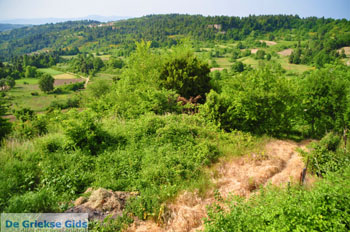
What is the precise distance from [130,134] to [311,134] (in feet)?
41.5

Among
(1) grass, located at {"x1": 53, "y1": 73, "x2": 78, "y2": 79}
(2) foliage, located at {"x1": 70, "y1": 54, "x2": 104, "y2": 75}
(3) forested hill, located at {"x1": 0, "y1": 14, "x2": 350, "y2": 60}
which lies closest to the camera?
(1) grass, located at {"x1": 53, "y1": 73, "x2": 78, "y2": 79}

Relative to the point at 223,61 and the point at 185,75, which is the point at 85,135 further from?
the point at 223,61

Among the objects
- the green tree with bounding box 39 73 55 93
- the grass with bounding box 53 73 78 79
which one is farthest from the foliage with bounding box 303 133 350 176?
the grass with bounding box 53 73 78 79

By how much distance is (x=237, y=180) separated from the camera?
621 cm

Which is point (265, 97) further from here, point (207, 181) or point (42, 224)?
point (42, 224)

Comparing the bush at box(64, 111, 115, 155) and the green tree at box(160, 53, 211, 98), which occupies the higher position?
the green tree at box(160, 53, 211, 98)

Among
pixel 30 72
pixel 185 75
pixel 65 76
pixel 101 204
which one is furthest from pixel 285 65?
pixel 30 72

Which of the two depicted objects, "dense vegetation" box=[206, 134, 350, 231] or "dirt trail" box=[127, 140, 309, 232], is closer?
"dense vegetation" box=[206, 134, 350, 231]

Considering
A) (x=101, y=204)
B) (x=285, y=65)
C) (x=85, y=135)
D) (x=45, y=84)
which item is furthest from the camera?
(x=285, y=65)

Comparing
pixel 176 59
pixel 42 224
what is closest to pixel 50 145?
pixel 42 224

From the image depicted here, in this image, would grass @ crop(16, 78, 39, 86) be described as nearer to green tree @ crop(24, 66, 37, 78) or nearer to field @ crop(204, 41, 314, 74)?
green tree @ crop(24, 66, 37, 78)

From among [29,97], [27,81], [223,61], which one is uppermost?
[223,61]

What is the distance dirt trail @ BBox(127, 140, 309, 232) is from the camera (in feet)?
14.5

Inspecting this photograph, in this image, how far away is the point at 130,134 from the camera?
7.61 m
